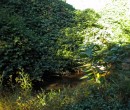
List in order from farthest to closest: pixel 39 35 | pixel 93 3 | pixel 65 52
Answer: pixel 93 3
pixel 39 35
pixel 65 52

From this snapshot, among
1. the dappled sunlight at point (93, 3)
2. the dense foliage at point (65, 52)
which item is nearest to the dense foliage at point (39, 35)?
the dense foliage at point (65, 52)

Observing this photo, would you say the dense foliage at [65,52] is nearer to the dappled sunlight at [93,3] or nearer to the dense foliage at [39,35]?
the dense foliage at [39,35]

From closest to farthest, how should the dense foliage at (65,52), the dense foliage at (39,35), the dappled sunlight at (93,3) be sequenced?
1. the dense foliage at (65,52)
2. the dense foliage at (39,35)
3. the dappled sunlight at (93,3)

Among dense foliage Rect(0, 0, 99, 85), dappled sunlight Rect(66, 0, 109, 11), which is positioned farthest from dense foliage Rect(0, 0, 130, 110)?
dappled sunlight Rect(66, 0, 109, 11)

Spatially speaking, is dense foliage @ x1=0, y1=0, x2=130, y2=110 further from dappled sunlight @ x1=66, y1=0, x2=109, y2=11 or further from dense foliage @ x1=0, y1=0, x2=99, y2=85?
dappled sunlight @ x1=66, y1=0, x2=109, y2=11

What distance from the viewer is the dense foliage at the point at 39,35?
985 centimetres

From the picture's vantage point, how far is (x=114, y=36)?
10.7 m

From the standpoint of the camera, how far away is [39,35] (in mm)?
11727

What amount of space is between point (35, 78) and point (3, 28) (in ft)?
6.32

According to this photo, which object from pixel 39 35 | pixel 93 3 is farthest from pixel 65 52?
pixel 93 3

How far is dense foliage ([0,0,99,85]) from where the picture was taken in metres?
9.85

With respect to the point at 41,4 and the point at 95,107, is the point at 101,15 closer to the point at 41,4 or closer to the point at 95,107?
the point at 41,4

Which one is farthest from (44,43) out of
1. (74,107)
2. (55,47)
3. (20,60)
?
(74,107)

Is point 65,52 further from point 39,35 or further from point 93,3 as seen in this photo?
point 93,3
